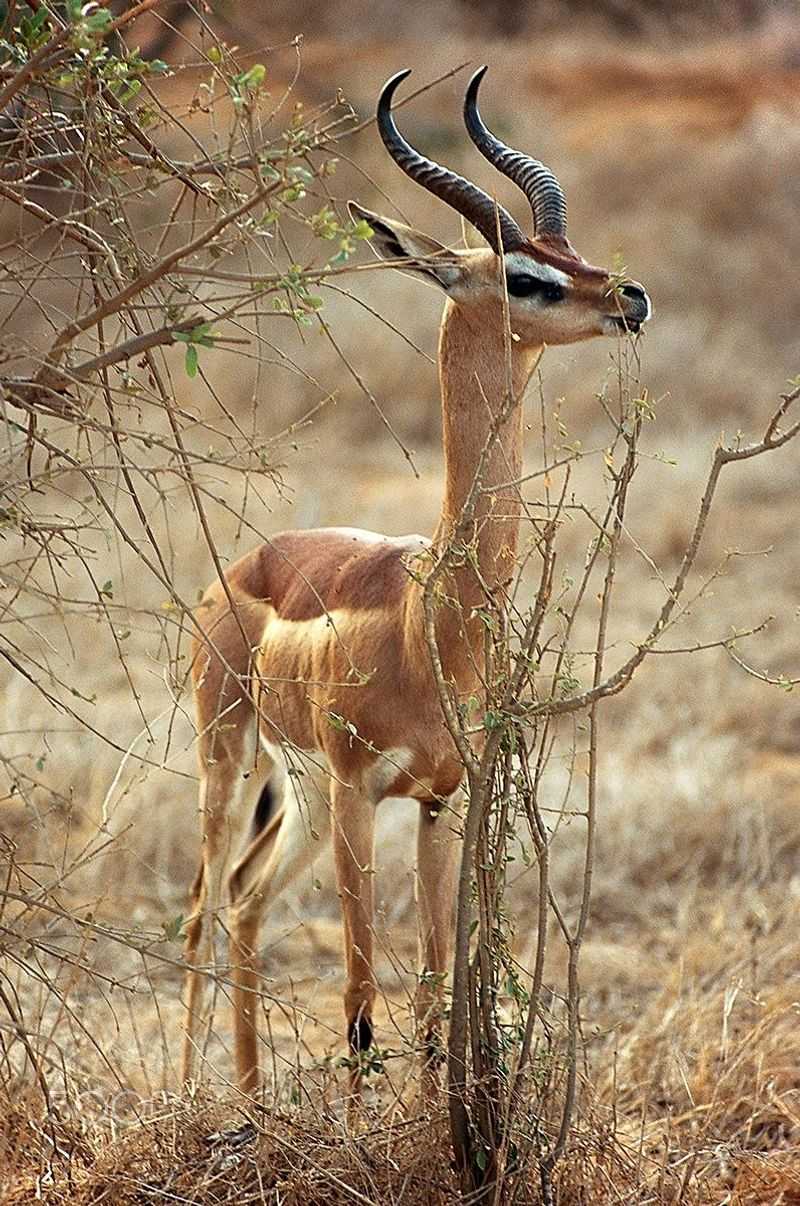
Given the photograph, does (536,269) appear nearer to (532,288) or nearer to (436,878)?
(532,288)

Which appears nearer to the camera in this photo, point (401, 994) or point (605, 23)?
point (401, 994)

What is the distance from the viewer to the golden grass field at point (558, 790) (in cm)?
346

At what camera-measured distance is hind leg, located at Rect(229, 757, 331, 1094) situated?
4.85 m

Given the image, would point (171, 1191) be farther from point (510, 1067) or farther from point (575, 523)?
point (575, 523)

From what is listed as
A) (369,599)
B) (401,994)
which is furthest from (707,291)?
(369,599)

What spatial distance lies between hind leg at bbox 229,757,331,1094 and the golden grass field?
188mm

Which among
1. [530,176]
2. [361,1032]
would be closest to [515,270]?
[530,176]

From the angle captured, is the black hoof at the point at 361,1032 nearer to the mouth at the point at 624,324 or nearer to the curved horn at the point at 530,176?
the mouth at the point at 624,324

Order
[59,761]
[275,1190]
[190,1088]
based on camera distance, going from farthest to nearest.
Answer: [59,761] → [190,1088] → [275,1190]

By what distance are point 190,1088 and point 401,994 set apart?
250cm

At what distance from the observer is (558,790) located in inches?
301

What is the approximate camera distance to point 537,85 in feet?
82.9

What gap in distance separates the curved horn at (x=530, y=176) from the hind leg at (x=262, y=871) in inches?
62.0

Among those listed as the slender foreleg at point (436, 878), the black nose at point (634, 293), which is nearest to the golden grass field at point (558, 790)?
the slender foreleg at point (436, 878)
